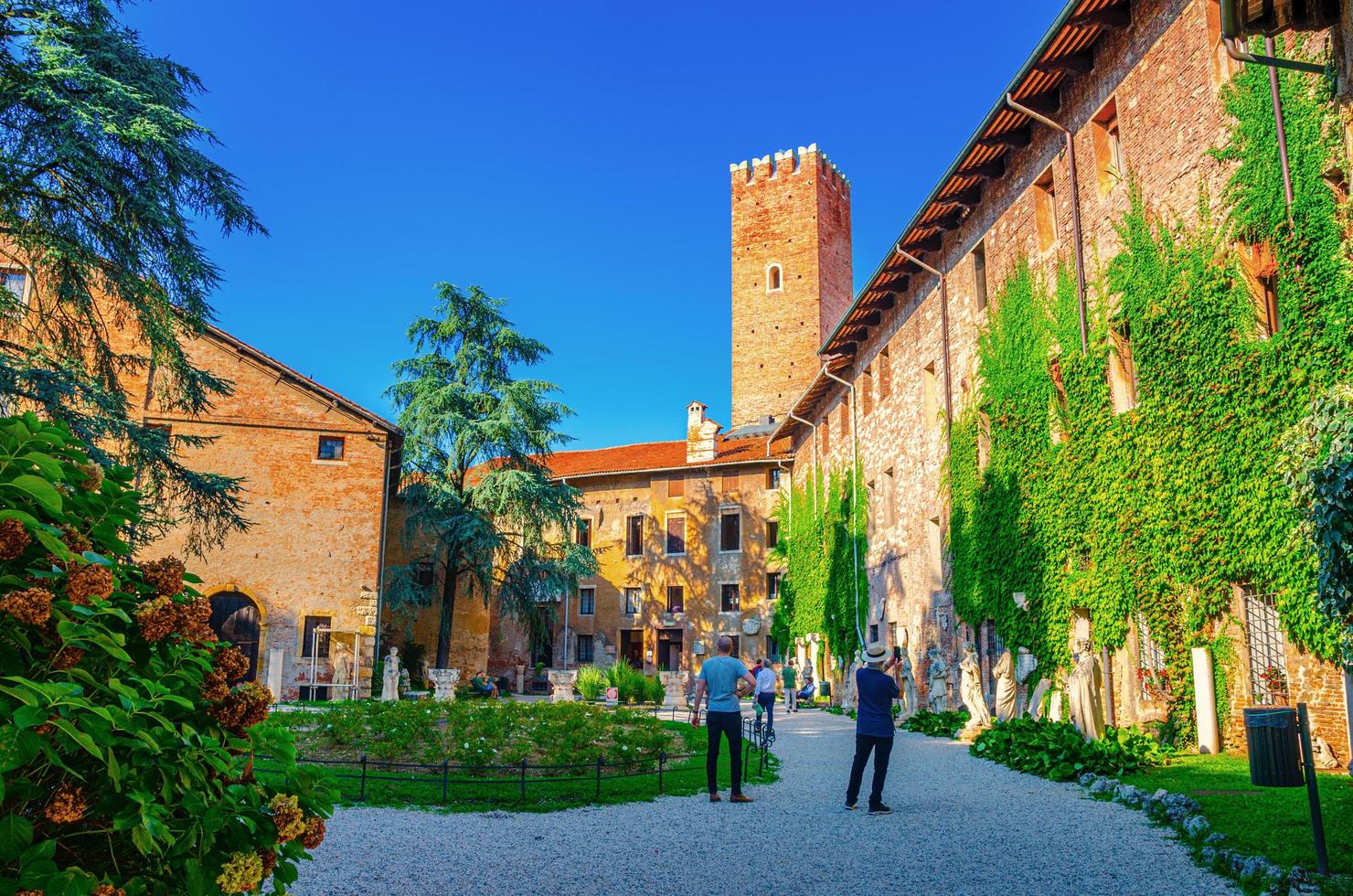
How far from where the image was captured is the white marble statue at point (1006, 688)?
14.8 meters

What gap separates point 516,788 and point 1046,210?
12540 millimetres

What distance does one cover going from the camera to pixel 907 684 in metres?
21.5

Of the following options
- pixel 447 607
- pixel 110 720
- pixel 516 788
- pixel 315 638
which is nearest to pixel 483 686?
pixel 447 607

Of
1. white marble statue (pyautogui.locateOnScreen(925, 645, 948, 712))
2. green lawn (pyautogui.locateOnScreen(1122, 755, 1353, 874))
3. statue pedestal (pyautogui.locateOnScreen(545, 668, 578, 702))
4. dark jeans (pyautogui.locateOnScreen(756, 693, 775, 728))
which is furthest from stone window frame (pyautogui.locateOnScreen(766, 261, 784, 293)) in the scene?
green lawn (pyautogui.locateOnScreen(1122, 755, 1353, 874))

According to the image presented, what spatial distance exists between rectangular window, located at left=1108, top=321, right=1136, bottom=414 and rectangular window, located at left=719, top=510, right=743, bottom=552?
25.4 meters

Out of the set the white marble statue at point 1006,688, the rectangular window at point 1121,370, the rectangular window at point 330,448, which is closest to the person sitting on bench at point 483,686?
the rectangular window at point 330,448

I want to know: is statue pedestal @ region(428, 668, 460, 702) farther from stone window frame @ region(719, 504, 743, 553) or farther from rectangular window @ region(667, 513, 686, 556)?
stone window frame @ region(719, 504, 743, 553)

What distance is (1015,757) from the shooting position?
1197cm

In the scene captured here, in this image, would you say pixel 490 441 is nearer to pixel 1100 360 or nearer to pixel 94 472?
pixel 1100 360

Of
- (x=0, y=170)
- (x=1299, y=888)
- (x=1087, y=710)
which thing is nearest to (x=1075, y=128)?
(x=1087, y=710)

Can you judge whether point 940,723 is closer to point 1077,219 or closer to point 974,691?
point 974,691

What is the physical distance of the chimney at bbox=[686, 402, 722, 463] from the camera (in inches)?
1571

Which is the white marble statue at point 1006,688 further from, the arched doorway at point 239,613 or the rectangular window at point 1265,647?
the arched doorway at point 239,613

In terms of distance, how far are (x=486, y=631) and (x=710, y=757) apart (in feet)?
78.0
